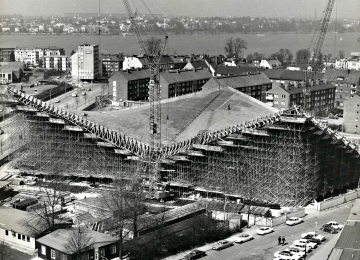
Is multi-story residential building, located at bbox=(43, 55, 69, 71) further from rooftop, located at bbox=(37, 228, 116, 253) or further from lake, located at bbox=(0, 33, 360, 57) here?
rooftop, located at bbox=(37, 228, 116, 253)

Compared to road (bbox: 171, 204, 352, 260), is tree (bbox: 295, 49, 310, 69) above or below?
above

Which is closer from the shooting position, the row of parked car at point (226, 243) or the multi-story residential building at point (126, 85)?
the row of parked car at point (226, 243)

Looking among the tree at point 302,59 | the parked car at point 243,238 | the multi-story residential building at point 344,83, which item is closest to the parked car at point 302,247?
the parked car at point 243,238

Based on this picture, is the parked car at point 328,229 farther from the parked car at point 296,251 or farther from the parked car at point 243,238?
the parked car at point 243,238

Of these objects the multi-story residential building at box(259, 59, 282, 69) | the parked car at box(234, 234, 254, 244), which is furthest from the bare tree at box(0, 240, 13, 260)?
the multi-story residential building at box(259, 59, 282, 69)

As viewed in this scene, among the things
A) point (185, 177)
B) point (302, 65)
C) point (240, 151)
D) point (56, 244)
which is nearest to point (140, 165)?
point (185, 177)

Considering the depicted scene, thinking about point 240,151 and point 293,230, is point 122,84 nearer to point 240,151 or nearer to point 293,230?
point 240,151

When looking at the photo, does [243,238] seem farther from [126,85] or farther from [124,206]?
[126,85]
